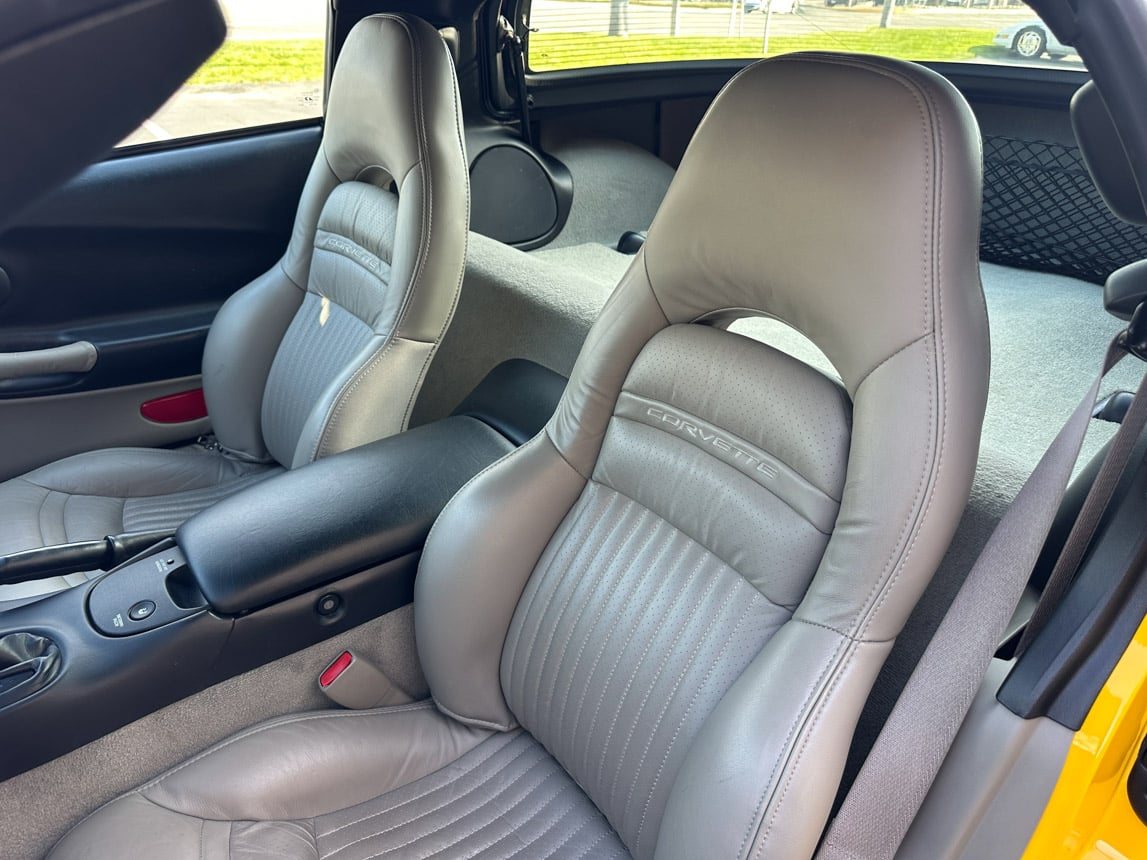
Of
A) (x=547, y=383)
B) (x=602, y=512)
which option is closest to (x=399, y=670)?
(x=602, y=512)

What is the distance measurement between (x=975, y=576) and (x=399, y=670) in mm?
801

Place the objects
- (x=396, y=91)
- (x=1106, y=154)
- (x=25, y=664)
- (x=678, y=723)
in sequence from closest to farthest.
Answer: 1. (x=1106, y=154)
2. (x=678, y=723)
3. (x=25, y=664)
4. (x=396, y=91)

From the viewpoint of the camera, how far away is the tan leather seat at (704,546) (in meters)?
0.82

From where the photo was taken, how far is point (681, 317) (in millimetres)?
1089

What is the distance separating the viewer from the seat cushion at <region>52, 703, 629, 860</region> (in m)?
1.04

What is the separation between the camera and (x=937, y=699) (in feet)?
2.73

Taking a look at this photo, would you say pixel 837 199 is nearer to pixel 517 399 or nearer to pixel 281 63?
pixel 517 399

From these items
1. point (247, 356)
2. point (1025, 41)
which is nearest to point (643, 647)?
point (247, 356)

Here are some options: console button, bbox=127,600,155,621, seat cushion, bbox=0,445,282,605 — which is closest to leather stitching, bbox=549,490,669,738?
console button, bbox=127,600,155,621

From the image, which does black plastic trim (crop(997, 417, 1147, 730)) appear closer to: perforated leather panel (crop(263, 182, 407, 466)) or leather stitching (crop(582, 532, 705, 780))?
leather stitching (crop(582, 532, 705, 780))

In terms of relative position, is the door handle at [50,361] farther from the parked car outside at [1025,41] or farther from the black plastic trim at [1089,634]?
the parked car outside at [1025,41]

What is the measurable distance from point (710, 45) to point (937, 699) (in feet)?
7.86

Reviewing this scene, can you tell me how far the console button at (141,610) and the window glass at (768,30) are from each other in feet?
5.82

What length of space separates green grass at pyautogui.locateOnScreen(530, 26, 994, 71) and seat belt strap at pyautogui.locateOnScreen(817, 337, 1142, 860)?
185 cm
